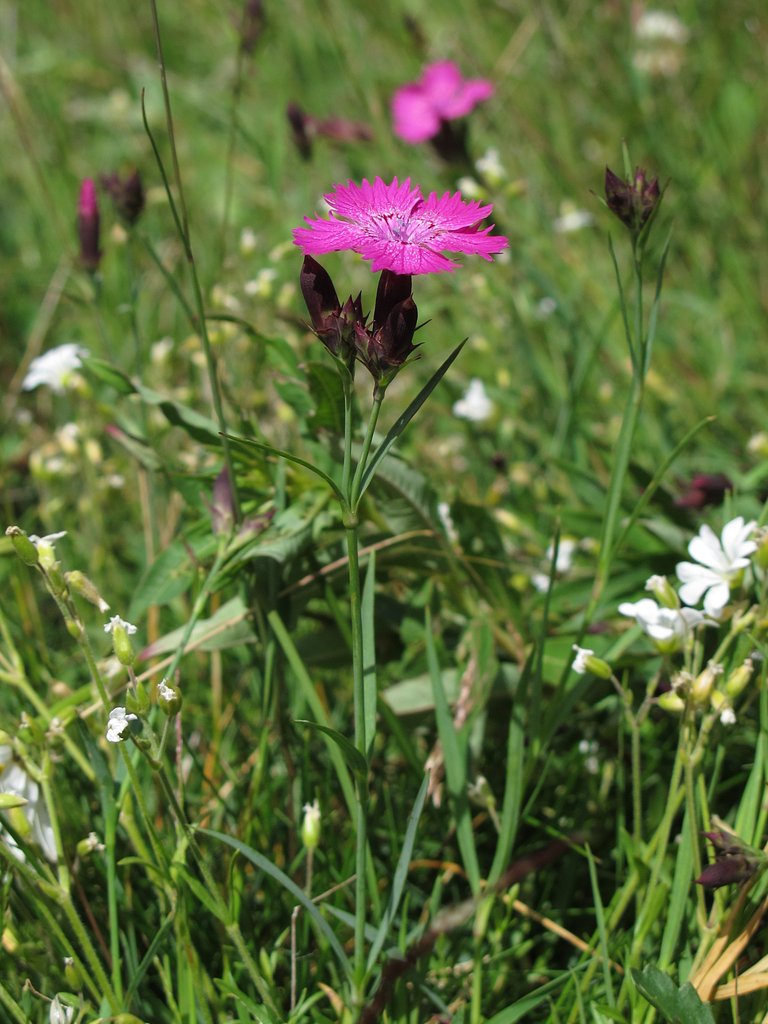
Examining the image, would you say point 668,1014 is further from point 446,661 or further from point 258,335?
point 258,335

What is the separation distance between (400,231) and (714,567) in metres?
0.46

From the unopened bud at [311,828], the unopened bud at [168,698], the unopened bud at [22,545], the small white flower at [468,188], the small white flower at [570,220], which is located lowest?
the unopened bud at [311,828]

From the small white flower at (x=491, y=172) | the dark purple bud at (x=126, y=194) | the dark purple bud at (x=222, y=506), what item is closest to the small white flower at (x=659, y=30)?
the small white flower at (x=491, y=172)

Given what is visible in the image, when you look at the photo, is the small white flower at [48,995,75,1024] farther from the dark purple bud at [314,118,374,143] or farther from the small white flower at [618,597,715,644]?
the dark purple bud at [314,118,374,143]

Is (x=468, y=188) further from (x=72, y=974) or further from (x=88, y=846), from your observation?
(x=72, y=974)

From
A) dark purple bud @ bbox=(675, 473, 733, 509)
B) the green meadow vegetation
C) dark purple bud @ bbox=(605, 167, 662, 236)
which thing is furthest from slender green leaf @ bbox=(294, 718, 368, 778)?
dark purple bud @ bbox=(675, 473, 733, 509)

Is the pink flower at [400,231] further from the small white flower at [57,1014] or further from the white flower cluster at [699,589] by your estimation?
the small white flower at [57,1014]

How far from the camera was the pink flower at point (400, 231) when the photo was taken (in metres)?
0.72

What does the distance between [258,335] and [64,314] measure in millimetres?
1362

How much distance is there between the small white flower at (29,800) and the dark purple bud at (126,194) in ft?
2.61

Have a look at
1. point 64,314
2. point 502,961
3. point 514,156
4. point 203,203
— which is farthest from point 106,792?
point 203,203

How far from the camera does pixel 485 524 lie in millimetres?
1316

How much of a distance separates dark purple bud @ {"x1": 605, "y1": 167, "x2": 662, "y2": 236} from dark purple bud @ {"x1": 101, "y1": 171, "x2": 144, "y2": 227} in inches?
29.1

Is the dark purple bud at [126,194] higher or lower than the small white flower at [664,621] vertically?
higher
